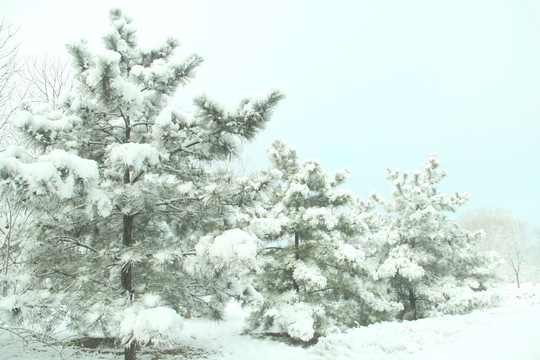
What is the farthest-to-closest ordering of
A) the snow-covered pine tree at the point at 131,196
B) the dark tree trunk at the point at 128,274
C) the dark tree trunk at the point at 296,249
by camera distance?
the dark tree trunk at the point at 296,249 < the dark tree trunk at the point at 128,274 < the snow-covered pine tree at the point at 131,196

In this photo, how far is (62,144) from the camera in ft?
17.0

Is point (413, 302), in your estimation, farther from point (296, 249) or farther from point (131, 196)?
point (131, 196)

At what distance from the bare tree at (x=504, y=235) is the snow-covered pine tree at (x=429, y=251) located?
72.5 feet

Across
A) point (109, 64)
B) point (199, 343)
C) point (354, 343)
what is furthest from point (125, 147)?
point (199, 343)

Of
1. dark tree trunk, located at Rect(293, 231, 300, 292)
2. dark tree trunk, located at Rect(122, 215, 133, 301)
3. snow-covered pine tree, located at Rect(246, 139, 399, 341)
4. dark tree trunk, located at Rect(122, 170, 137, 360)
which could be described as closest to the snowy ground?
dark tree trunk, located at Rect(122, 170, 137, 360)

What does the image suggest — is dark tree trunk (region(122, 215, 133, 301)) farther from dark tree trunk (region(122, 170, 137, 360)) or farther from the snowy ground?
the snowy ground

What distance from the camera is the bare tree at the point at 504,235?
111 ft

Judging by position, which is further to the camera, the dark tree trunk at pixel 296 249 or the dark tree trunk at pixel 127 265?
the dark tree trunk at pixel 296 249

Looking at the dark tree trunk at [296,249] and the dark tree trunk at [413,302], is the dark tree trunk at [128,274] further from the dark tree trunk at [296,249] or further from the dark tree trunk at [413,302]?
the dark tree trunk at [413,302]

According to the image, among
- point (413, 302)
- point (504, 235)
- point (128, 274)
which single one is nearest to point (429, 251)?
point (413, 302)

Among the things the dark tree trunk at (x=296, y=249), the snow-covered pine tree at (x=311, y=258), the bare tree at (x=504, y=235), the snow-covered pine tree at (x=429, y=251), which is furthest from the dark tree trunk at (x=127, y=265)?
the bare tree at (x=504, y=235)

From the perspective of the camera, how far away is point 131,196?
5.02m

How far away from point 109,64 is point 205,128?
163cm

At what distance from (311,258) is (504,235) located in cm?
3457
